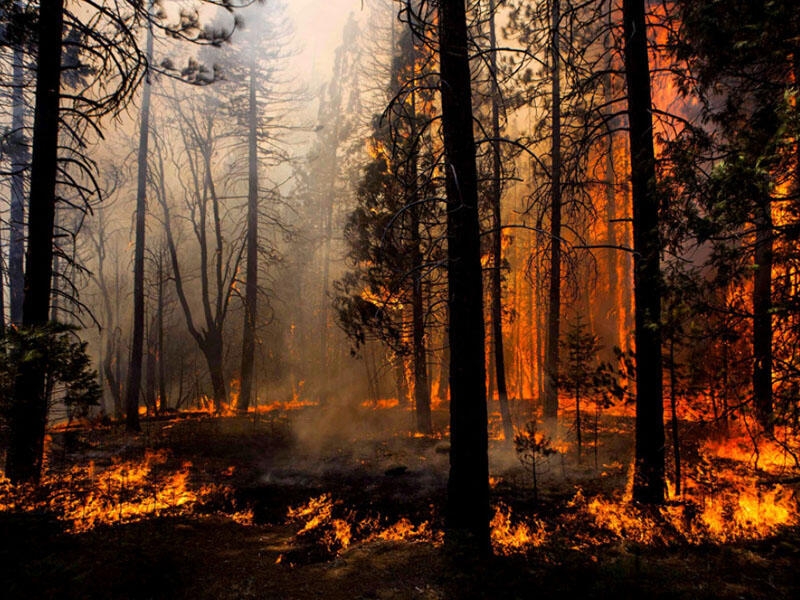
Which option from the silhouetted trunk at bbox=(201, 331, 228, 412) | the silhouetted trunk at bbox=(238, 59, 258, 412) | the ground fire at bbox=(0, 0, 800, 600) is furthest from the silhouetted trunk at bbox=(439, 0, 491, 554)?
the silhouetted trunk at bbox=(201, 331, 228, 412)

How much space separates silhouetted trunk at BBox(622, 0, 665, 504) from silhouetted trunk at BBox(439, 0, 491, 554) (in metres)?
3.15

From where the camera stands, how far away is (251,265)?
63.3 ft

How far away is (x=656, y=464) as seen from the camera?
6.97m

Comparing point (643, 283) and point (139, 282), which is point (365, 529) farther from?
point (139, 282)

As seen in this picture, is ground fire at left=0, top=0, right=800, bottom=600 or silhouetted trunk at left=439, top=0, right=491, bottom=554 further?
silhouetted trunk at left=439, top=0, right=491, bottom=554

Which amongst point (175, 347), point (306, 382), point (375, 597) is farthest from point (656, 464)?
point (175, 347)

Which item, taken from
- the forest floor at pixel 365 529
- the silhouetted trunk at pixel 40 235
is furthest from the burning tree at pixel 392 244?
the silhouetted trunk at pixel 40 235

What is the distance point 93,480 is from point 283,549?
5267 mm

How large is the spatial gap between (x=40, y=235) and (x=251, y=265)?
1183cm

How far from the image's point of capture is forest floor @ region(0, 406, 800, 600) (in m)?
4.28

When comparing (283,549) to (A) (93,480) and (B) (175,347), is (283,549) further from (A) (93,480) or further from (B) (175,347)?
(B) (175,347)

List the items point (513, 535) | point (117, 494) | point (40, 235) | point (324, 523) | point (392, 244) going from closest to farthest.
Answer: point (513, 535), point (40, 235), point (324, 523), point (117, 494), point (392, 244)

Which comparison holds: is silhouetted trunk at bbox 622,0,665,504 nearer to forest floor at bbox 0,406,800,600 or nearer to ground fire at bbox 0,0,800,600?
ground fire at bbox 0,0,800,600

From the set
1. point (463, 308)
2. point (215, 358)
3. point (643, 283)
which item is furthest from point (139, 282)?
point (643, 283)
